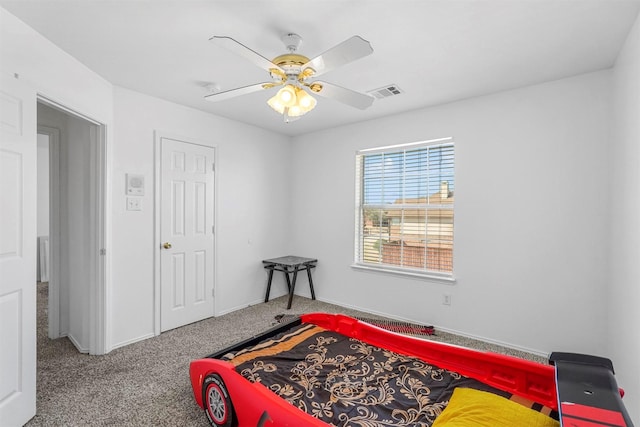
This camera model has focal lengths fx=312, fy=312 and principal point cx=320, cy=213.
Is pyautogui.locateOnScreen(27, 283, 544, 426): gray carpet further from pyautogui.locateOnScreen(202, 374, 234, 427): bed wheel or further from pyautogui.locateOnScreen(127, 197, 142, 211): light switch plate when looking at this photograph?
pyautogui.locateOnScreen(127, 197, 142, 211): light switch plate

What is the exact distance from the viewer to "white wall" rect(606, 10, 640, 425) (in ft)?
6.13

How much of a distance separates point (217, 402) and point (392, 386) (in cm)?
103

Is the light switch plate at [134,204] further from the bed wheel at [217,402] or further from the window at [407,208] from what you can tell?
the window at [407,208]

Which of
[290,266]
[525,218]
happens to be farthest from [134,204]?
[525,218]

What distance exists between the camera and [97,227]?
112 inches

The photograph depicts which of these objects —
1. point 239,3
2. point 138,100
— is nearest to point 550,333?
point 239,3

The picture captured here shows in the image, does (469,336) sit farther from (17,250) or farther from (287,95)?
(17,250)

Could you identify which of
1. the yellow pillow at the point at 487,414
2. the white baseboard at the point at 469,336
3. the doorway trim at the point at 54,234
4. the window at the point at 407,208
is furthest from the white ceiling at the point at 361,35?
the white baseboard at the point at 469,336

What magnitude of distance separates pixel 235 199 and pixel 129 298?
166 cm

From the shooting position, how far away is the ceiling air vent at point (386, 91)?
9.72 feet

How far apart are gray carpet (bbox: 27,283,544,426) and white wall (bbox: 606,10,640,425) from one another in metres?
0.83

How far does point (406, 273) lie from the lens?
373cm

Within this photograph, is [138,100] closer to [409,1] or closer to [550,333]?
[409,1]

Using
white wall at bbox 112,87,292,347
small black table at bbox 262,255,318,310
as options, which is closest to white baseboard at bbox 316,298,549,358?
small black table at bbox 262,255,318,310
